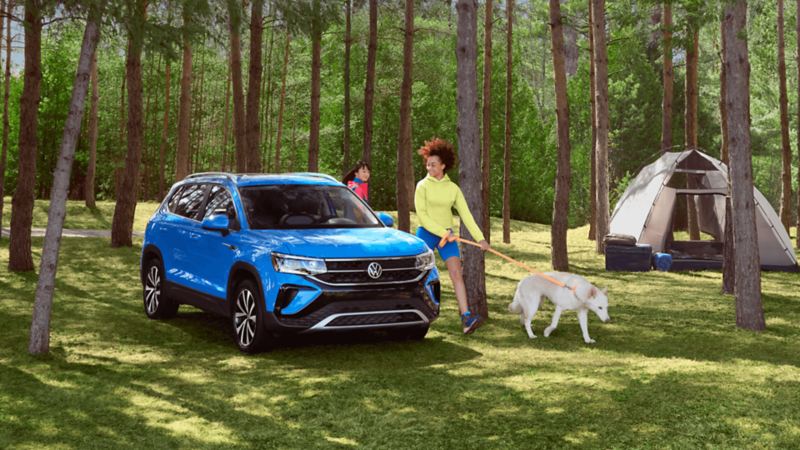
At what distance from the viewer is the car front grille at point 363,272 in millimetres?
8680

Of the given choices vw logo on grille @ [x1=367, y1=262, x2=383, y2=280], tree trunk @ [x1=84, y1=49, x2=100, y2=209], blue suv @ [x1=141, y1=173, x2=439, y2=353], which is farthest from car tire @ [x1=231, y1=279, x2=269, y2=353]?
tree trunk @ [x1=84, y1=49, x2=100, y2=209]

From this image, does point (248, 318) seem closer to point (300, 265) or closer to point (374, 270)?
point (300, 265)

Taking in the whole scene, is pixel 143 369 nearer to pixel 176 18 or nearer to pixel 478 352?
pixel 478 352

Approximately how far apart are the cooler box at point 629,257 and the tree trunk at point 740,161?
25.4ft

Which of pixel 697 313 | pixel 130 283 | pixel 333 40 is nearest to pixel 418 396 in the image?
pixel 697 313

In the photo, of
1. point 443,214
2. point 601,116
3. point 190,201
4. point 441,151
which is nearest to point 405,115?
point 601,116

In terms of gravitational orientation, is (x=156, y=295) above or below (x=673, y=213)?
below

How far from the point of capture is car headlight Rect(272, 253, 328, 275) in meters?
8.64

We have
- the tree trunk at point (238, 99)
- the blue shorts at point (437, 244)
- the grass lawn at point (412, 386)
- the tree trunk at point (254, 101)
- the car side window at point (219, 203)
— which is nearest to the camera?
the grass lawn at point (412, 386)

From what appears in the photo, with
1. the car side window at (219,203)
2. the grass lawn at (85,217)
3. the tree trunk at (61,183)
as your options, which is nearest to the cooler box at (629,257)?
the car side window at (219,203)

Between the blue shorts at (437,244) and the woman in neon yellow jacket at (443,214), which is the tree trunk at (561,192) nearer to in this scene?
the woman in neon yellow jacket at (443,214)

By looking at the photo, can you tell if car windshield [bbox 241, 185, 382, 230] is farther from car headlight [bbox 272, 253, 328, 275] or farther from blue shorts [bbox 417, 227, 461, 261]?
car headlight [bbox 272, 253, 328, 275]

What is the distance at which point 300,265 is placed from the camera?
8664 millimetres

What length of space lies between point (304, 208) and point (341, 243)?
4.46 ft
